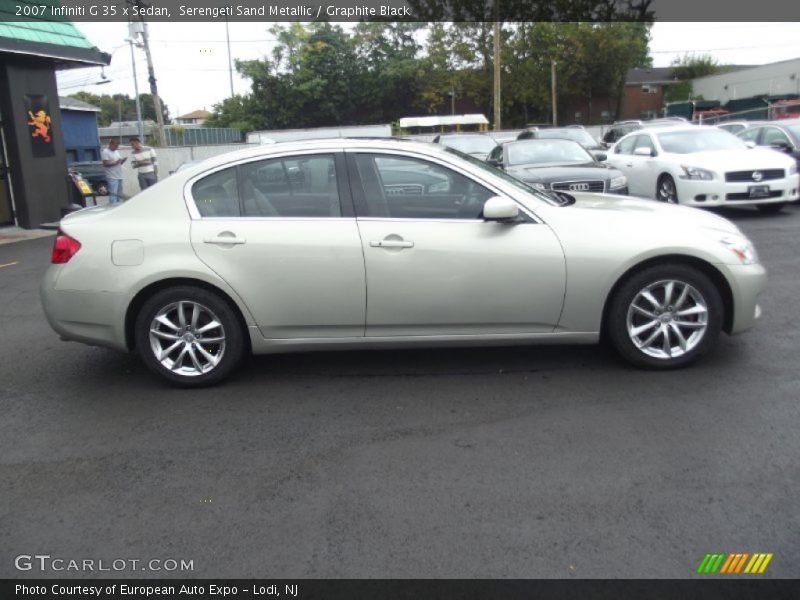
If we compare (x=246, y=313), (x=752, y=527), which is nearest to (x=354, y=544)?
(x=752, y=527)

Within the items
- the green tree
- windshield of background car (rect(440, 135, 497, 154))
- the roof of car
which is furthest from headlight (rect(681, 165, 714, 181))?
A: the green tree

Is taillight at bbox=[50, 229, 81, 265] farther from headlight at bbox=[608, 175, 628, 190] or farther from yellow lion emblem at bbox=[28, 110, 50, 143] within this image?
yellow lion emblem at bbox=[28, 110, 50, 143]

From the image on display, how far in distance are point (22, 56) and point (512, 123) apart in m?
47.9

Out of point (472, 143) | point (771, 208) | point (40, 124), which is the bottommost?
point (771, 208)

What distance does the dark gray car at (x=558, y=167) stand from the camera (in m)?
10.3

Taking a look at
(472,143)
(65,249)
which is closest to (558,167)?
(472,143)

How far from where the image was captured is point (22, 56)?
14.0 meters

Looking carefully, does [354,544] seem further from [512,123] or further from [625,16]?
[512,123]

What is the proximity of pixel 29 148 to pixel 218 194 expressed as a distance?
446 inches

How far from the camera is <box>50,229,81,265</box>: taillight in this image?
5016 millimetres

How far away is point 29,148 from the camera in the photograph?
14430mm

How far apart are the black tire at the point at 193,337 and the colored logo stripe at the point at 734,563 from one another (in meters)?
3.17

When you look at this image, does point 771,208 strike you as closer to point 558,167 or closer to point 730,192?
point 730,192

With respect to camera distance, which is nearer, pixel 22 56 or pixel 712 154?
pixel 712 154
